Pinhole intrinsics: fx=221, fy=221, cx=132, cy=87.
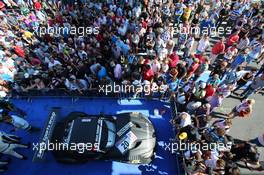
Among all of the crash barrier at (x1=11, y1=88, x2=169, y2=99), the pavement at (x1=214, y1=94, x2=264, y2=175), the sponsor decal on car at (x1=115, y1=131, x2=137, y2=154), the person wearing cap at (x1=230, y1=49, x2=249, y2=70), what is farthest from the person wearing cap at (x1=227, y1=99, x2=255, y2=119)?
Result: the sponsor decal on car at (x1=115, y1=131, x2=137, y2=154)

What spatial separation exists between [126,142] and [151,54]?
5013 mm

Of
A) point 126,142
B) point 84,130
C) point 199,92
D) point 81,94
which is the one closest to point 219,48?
point 199,92

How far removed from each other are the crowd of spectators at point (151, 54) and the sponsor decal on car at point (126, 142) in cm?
175

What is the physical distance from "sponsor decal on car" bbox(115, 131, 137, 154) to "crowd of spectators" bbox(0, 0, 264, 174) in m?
1.75

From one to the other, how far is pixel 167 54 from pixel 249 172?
586cm

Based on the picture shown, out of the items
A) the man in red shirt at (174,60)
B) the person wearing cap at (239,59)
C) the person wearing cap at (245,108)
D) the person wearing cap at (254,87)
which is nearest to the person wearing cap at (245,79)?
the person wearing cap at (254,87)

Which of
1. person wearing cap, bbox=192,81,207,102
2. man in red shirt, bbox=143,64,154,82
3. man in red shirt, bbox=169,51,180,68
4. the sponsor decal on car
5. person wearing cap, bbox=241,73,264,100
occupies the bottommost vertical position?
the sponsor decal on car

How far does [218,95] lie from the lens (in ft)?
27.6

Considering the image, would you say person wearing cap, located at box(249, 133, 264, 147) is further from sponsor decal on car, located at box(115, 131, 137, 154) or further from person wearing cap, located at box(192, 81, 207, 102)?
sponsor decal on car, located at box(115, 131, 137, 154)

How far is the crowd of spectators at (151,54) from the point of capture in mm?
8375

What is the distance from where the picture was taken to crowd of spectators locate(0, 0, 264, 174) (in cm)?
838

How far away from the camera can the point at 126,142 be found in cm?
749

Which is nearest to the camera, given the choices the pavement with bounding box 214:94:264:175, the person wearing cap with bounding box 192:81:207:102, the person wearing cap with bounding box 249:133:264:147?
the person wearing cap with bounding box 249:133:264:147

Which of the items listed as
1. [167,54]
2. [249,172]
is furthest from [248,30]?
[249,172]
